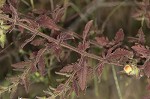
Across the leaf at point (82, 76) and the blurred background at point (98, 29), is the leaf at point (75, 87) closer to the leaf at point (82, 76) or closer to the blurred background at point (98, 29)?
the leaf at point (82, 76)

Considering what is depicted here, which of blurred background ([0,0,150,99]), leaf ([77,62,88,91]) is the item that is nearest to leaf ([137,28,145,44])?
leaf ([77,62,88,91])

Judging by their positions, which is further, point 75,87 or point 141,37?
point 141,37

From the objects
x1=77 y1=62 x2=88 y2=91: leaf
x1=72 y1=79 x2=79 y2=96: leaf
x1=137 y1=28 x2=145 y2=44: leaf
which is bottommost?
x1=72 y1=79 x2=79 y2=96: leaf

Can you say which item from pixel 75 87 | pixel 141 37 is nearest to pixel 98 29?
pixel 141 37

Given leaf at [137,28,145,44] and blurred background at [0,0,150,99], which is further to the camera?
blurred background at [0,0,150,99]

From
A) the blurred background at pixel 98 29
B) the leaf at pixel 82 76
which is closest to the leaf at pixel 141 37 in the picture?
the leaf at pixel 82 76

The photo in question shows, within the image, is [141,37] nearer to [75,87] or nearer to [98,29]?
[75,87]

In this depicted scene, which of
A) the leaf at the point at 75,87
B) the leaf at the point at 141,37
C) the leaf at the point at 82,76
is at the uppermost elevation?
the leaf at the point at 141,37

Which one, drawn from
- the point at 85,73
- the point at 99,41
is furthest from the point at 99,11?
the point at 85,73

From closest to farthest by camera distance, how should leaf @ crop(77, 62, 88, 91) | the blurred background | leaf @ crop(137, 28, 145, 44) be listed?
1. leaf @ crop(77, 62, 88, 91)
2. leaf @ crop(137, 28, 145, 44)
3. the blurred background

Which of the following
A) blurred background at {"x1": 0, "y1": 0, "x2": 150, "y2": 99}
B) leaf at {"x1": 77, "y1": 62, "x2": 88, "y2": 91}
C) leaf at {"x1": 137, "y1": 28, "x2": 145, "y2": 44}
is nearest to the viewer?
leaf at {"x1": 77, "y1": 62, "x2": 88, "y2": 91}

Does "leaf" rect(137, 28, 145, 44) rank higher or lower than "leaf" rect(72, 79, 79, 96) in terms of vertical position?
higher

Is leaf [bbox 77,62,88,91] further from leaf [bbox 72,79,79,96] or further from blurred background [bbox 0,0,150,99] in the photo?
blurred background [bbox 0,0,150,99]
